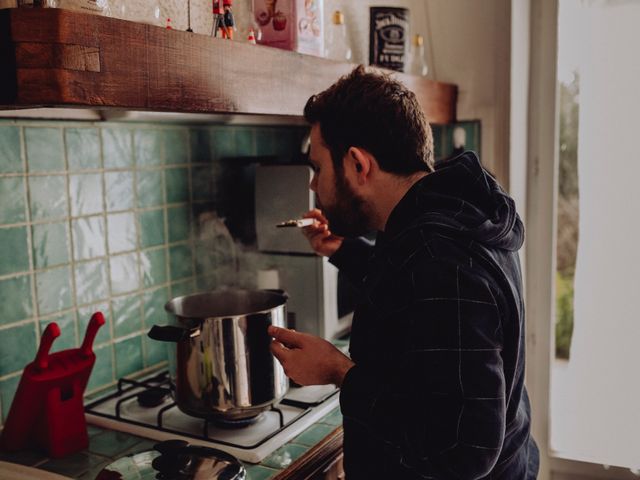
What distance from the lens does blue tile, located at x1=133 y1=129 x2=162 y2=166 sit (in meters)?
1.72

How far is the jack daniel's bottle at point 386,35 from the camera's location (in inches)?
73.8

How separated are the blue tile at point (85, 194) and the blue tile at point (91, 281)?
132mm

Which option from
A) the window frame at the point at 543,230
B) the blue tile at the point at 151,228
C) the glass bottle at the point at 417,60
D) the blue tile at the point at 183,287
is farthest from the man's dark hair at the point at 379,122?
the window frame at the point at 543,230

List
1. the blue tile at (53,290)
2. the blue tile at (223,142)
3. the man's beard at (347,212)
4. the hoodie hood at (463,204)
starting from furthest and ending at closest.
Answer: the blue tile at (223,142) < the blue tile at (53,290) < the man's beard at (347,212) < the hoodie hood at (463,204)

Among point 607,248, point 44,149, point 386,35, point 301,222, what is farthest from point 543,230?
point 44,149

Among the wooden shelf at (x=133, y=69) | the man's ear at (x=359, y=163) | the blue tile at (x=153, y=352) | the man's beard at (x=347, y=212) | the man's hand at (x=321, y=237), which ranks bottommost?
the blue tile at (x=153, y=352)

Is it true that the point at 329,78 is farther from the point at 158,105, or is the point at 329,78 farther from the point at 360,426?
the point at 360,426

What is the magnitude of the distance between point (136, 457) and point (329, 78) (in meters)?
0.92

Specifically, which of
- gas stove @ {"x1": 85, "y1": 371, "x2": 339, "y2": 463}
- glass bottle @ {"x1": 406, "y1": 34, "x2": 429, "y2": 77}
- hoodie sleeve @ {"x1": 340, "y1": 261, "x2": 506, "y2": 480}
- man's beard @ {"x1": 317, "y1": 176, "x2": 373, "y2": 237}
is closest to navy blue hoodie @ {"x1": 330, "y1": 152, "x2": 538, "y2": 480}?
hoodie sleeve @ {"x1": 340, "y1": 261, "x2": 506, "y2": 480}

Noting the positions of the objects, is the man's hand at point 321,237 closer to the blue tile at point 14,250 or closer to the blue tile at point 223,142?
the blue tile at point 223,142

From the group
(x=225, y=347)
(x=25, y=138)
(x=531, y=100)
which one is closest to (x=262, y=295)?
(x=225, y=347)

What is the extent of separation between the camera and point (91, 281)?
1.62 m

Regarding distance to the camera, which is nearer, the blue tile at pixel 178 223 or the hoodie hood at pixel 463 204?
the hoodie hood at pixel 463 204

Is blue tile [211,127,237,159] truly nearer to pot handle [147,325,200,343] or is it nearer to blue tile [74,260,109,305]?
blue tile [74,260,109,305]
